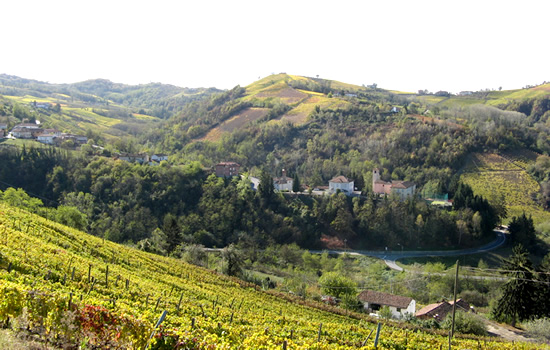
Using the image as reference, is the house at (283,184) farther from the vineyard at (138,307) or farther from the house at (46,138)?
the house at (46,138)

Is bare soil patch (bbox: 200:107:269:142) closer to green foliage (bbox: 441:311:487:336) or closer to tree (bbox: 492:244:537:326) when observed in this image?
tree (bbox: 492:244:537:326)

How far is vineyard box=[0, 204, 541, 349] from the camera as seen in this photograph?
9.79m

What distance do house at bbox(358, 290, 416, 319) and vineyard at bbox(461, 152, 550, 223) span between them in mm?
40996

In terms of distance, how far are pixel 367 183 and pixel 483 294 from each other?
30797mm

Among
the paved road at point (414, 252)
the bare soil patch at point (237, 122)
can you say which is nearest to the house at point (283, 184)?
the paved road at point (414, 252)

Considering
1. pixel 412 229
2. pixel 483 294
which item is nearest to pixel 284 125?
pixel 412 229

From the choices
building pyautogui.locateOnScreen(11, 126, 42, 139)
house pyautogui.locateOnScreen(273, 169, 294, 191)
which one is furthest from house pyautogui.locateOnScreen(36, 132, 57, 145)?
house pyautogui.locateOnScreen(273, 169, 294, 191)

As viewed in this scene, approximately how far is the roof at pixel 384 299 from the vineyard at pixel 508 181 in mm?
40941

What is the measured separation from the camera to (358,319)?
27.6 m

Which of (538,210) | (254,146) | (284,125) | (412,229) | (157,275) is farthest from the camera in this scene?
(284,125)

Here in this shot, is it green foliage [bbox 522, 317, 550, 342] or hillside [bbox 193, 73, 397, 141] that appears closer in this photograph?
green foliage [bbox 522, 317, 550, 342]

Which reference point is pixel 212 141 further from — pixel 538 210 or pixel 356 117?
pixel 538 210

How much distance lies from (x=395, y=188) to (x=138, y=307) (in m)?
59.6

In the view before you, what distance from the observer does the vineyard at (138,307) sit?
9789mm
